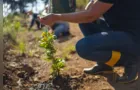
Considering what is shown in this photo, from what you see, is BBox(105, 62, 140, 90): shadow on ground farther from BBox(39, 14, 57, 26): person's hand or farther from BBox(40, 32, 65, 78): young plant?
BBox(39, 14, 57, 26): person's hand

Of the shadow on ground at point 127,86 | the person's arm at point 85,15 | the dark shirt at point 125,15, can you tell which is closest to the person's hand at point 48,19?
the person's arm at point 85,15

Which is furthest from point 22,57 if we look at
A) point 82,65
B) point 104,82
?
point 104,82

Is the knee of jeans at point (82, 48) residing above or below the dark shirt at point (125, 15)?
below

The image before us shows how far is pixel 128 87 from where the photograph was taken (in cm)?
288

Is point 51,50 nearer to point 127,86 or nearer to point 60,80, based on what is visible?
point 60,80

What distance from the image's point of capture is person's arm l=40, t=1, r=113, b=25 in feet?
8.39

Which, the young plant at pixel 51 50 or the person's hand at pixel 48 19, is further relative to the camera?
the young plant at pixel 51 50

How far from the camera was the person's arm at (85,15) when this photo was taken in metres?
2.56

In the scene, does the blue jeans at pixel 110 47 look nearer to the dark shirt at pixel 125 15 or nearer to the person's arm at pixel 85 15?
the dark shirt at pixel 125 15

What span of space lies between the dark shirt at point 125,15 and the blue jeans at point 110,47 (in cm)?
8

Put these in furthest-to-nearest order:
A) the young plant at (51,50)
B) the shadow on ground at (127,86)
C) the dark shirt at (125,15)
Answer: the young plant at (51,50)
the shadow on ground at (127,86)
the dark shirt at (125,15)

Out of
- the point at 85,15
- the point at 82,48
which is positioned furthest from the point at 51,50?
the point at 85,15

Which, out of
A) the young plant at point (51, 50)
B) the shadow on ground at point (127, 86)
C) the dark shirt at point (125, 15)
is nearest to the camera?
the dark shirt at point (125, 15)

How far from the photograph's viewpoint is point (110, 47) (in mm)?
2744
